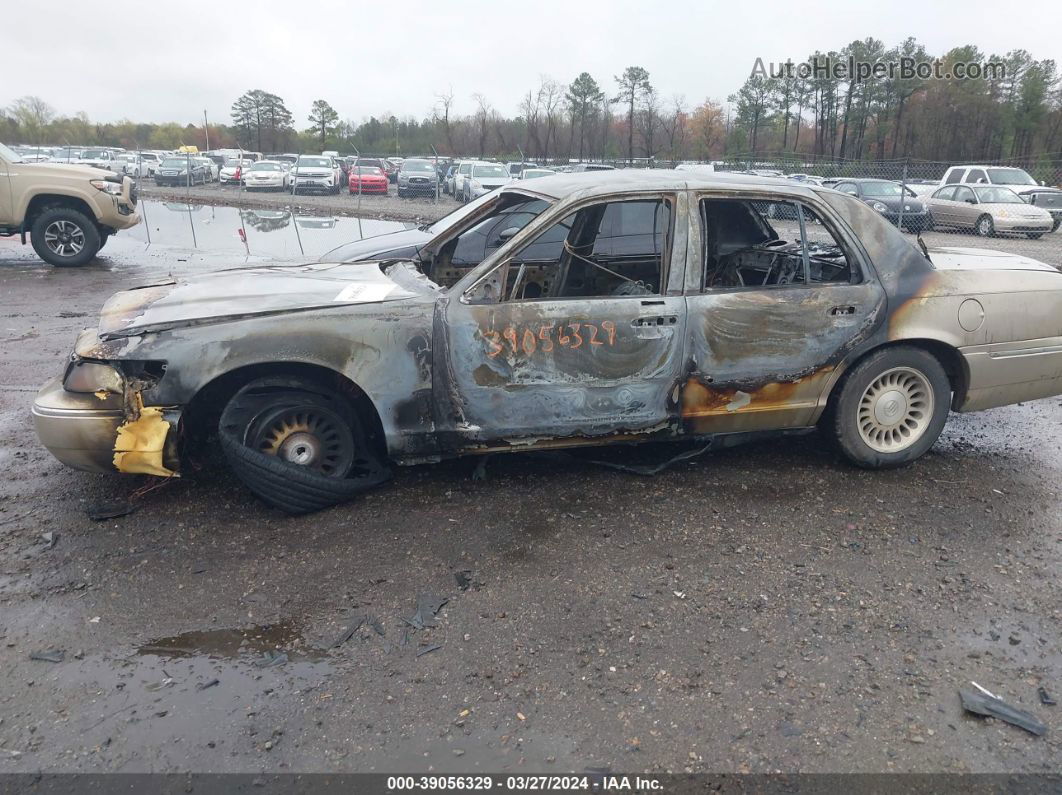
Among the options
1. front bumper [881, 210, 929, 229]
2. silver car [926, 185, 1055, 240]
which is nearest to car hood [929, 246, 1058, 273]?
front bumper [881, 210, 929, 229]

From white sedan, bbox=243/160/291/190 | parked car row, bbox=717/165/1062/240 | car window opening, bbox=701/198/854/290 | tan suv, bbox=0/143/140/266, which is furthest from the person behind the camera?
white sedan, bbox=243/160/291/190

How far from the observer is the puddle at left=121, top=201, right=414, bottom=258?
46.3ft

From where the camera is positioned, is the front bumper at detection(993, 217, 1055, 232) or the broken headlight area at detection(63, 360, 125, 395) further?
the front bumper at detection(993, 217, 1055, 232)

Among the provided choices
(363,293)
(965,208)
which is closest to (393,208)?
(965,208)

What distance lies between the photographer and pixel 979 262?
4.59 metres

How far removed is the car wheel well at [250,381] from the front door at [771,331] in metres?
1.66

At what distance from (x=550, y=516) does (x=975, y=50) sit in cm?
4619

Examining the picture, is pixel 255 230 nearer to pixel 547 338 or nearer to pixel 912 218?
pixel 547 338

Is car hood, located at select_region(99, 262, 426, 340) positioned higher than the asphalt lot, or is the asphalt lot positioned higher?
car hood, located at select_region(99, 262, 426, 340)

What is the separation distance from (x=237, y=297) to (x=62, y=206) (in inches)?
387

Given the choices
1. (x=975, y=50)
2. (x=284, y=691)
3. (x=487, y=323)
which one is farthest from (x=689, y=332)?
(x=975, y=50)

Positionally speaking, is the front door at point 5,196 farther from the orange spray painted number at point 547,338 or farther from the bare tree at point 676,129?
the bare tree at point 676,129

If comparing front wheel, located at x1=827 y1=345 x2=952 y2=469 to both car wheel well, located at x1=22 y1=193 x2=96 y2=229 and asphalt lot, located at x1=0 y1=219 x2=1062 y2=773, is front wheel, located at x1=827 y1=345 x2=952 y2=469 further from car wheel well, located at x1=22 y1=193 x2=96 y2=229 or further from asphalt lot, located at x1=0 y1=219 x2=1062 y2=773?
car wheel well, located at x1=22 y1=193 x2=96 y2=229

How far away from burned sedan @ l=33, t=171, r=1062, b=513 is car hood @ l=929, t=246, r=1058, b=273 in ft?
0.11
